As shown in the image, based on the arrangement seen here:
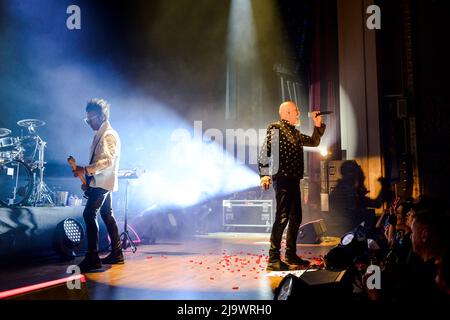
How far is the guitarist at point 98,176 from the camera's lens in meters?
3.80

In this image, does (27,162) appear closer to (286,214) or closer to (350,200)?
(286,214)

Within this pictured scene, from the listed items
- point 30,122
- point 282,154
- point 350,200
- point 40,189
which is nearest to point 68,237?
point 40,189

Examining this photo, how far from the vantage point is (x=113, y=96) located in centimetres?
945

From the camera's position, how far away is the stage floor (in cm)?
270

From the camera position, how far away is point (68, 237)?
4820 mm

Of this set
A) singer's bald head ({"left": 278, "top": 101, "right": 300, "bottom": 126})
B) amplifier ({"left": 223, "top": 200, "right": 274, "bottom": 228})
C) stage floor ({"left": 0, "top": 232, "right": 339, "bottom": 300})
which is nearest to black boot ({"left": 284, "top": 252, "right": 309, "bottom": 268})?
stage floor ({"left": 0, "top": 232, "right": 339, "bottom": 300})

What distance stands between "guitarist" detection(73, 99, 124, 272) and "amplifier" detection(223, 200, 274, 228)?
5.77 m

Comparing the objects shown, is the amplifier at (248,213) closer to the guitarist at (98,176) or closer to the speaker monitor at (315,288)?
the guitarist at (98,176)

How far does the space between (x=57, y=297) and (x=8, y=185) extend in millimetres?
6394

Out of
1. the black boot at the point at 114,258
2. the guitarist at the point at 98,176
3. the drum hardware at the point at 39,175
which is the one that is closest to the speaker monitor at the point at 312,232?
the black boot at the point at 114,258

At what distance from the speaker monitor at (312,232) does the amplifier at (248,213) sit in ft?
9.45

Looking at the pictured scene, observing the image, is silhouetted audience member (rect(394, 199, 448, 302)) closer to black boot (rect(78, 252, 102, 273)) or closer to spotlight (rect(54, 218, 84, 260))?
black boot (rect(78, 252, 102, 273))

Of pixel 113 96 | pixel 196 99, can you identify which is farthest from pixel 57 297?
pixel 196 99

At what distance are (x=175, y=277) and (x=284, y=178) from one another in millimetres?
1424
